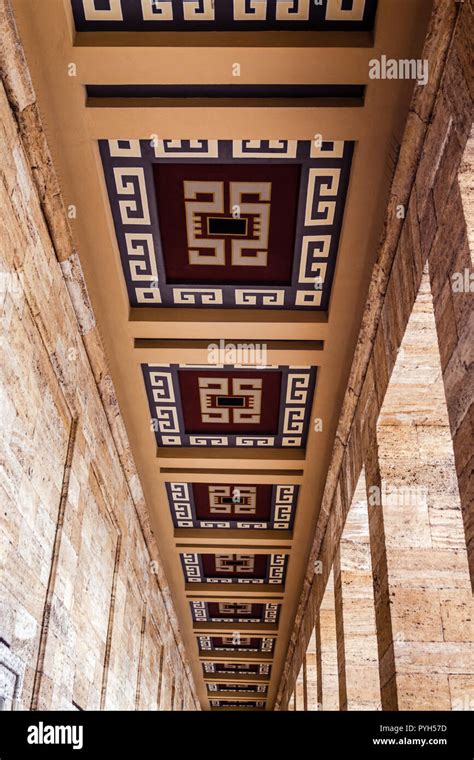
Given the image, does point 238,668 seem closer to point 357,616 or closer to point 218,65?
point 357,616

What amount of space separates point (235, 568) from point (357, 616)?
3.84 meters

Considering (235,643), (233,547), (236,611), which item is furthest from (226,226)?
(235,643)

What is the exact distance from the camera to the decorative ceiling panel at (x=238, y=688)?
14312mm

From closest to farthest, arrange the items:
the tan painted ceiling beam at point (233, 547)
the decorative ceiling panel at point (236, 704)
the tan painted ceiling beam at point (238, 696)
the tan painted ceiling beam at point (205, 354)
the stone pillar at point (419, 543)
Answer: the stone pillar at point (419, 543), the tan painted ceiling beam at point (205, 354), the tan painted ceiling beam at point (233, 547), the tan painted ceiling beam at point (238, 696), the decorative ceiling panel at point (236, 704)

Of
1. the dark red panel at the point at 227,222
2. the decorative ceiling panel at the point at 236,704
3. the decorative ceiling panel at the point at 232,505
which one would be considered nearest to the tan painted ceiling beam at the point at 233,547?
the decorative ceiling panel at the point at 232,505

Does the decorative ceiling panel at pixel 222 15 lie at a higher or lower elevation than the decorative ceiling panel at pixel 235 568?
higher

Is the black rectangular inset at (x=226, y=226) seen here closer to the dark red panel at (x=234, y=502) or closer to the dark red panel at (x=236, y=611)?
the dark red panel at (x=234, y=502)

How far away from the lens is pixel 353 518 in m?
6.01

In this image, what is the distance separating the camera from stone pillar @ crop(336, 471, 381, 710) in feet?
18.4

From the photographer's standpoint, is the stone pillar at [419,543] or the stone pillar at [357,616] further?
the stone pillar at [357,616]

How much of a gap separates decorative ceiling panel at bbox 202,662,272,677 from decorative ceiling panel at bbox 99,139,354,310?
984cm

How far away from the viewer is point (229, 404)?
6070mm

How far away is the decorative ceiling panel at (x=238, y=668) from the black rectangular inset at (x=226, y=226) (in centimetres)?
1032

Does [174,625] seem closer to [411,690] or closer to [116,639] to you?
[116,639]
